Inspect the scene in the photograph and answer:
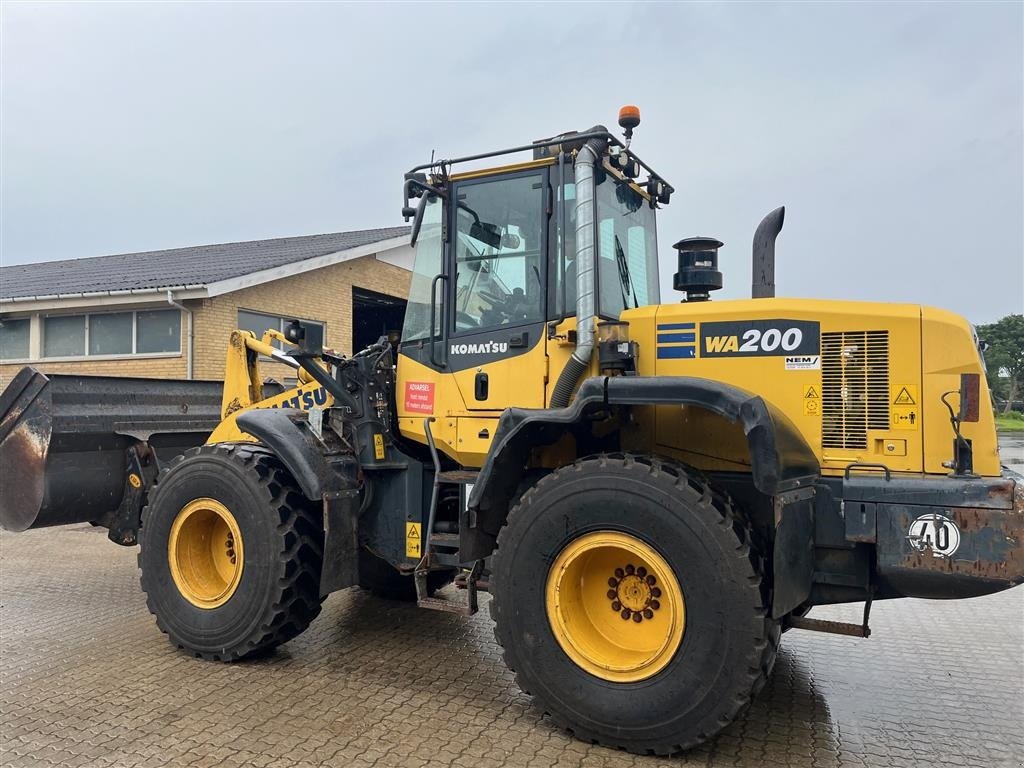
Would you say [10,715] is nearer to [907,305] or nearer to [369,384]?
[369,384]

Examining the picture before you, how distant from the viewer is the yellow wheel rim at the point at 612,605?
3566mm

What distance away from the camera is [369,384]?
16.7ft

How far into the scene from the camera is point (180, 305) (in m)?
11.8

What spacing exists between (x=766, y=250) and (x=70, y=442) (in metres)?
5.16

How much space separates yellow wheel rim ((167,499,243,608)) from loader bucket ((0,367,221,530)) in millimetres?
1357

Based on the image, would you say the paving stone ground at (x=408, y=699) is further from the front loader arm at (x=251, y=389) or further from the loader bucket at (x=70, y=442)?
the front loader arm at (x=251, y=389)

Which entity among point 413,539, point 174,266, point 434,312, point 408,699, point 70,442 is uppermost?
point 174,266

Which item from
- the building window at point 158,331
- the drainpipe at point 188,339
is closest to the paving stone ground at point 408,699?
the drainpipe at point 188,339

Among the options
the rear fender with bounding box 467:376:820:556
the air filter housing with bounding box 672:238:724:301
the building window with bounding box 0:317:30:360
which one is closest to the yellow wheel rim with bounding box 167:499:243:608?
the rear fender with bounding box 467:376:820:556

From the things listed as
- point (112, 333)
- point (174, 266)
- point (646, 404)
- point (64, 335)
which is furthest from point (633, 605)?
point (174, 266)

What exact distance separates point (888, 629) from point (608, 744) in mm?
3255

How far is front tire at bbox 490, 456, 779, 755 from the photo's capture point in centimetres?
335

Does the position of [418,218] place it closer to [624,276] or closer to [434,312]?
[434,312]

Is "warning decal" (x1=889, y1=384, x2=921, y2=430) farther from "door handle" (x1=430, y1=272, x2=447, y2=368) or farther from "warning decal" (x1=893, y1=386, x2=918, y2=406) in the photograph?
"door handle" (x1=430, y1=272, x2=447, y2=368)
